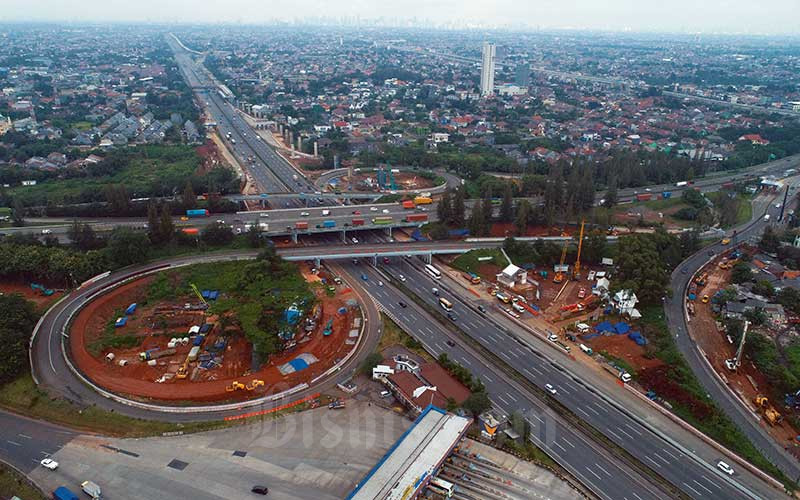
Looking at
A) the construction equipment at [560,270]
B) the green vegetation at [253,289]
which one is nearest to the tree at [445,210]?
the construction equipment at [560,270]

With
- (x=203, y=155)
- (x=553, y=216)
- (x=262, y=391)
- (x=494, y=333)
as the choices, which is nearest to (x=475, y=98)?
(x=203, y=155)

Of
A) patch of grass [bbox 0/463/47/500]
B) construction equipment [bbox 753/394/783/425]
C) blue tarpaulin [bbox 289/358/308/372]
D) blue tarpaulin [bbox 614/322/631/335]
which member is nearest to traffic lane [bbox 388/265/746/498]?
construction equipment [bbox 753/394/783/425]

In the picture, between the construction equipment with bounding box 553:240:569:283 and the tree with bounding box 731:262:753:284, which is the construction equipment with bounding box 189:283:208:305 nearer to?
the construction equipment with bounding box 553:240:569:283

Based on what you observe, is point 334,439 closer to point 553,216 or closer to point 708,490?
point 708,490

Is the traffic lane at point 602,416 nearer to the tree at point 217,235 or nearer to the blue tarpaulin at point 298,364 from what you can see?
the blue tarpaulin at point 298,364

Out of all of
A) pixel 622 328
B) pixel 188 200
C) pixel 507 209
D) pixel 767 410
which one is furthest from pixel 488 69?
pixel 767 410

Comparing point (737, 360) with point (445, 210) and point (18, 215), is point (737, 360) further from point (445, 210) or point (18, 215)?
point (18, 215)
